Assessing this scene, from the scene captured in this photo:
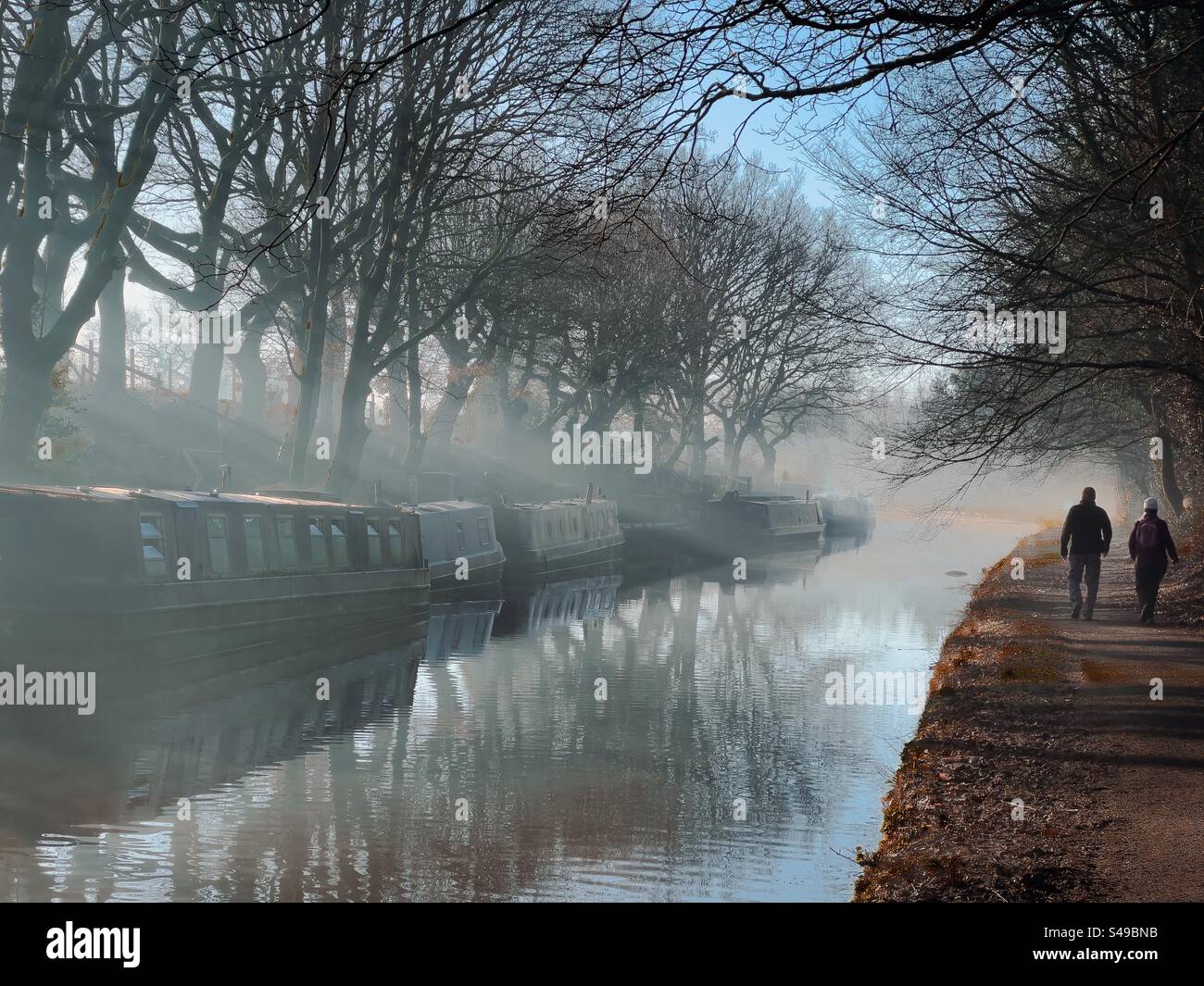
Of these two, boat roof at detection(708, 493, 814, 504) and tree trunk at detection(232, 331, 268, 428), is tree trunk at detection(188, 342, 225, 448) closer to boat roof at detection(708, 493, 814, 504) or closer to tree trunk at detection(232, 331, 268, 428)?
tree trunk at detection(232, 331, 268, 428)

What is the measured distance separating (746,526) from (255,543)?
32.0 metres

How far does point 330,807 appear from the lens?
10336 mm

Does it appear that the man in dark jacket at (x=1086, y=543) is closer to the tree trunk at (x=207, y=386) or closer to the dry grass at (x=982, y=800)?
the dry grass at (x=982, y=800)

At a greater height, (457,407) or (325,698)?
(457,407)

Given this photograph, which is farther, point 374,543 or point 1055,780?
point 374,543

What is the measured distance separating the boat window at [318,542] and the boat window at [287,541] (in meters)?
0.48

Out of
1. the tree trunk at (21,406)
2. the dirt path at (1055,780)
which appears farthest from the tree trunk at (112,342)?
the dirt path at (1055,780)

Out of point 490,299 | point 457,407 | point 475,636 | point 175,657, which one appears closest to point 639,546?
point 457,407

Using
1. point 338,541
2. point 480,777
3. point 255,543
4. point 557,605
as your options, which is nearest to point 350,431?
point 338,541

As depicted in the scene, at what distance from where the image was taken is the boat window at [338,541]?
2127cm

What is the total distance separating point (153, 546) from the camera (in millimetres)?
16703

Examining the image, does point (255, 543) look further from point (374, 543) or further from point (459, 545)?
point (459, 545)
